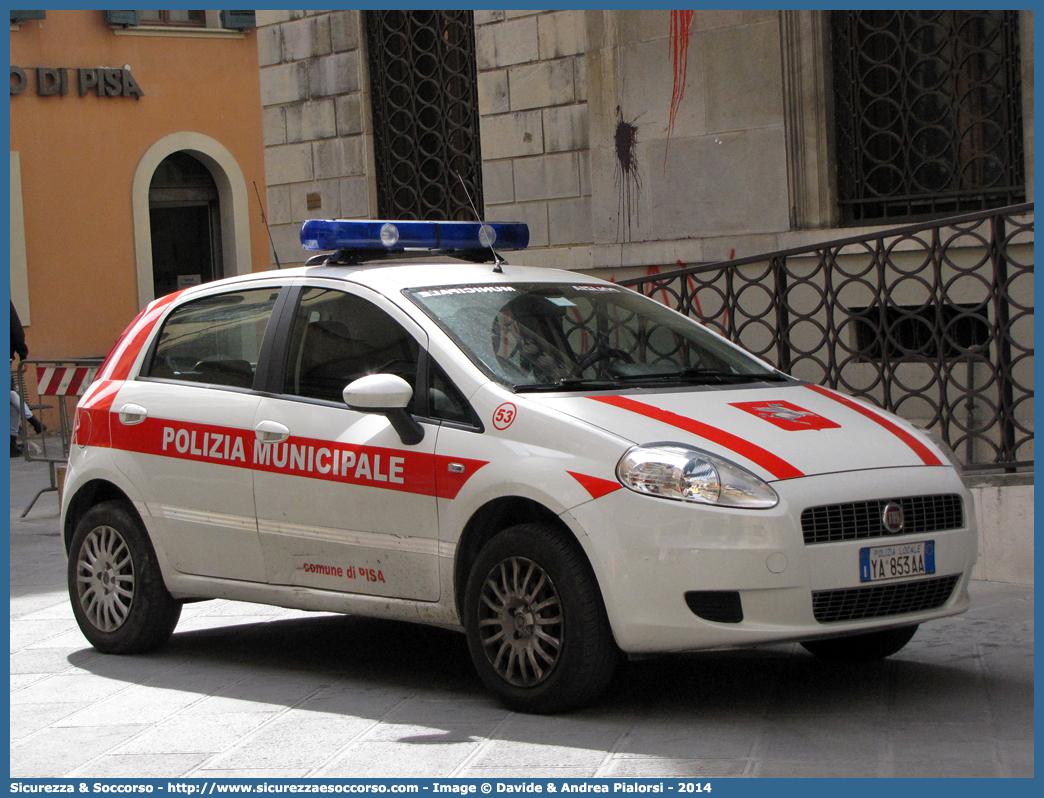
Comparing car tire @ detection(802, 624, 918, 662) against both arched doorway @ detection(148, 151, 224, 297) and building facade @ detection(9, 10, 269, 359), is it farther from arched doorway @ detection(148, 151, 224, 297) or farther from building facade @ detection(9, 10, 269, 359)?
Result: arched doorway @ detection(148, 151, 224, 297)

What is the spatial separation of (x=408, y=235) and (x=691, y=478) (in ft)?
7.56

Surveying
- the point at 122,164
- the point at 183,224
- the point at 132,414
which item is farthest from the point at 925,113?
the point at 183,224

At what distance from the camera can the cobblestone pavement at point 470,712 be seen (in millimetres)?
4848

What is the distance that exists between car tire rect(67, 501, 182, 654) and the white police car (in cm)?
1

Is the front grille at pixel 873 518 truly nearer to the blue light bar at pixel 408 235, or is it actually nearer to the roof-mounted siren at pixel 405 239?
the roof-mounted siren at pixel 405 239

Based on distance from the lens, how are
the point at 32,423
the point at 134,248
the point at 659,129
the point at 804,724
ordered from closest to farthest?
the point at 804,724 → the point at 659,129 → the point at 32,423 → the point at 134,248

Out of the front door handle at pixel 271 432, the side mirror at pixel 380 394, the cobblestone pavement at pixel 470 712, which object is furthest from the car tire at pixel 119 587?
the side mirror at pixel 380 394

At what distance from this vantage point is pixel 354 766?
16.0ft

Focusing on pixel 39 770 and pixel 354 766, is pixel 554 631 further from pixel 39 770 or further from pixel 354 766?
pixel 39 770

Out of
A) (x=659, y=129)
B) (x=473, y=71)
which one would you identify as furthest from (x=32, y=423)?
(x=659, y=129)

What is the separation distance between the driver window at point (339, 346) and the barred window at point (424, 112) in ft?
22.9

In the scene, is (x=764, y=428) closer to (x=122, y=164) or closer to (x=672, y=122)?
(x=672, y=122)

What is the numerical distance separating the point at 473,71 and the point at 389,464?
320 inches

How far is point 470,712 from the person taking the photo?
560 centimetres
